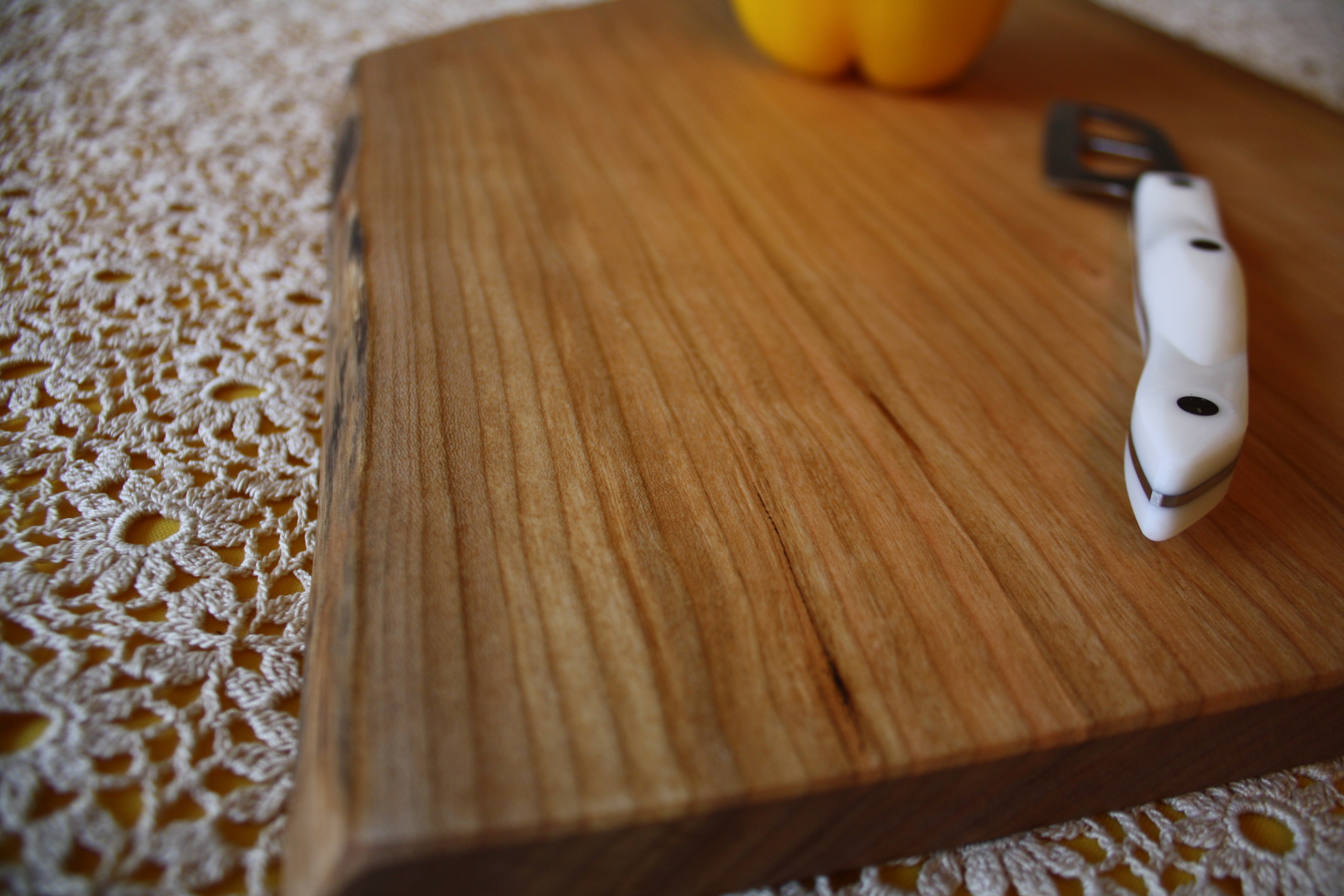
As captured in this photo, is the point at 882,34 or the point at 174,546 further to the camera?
the point at 882,34

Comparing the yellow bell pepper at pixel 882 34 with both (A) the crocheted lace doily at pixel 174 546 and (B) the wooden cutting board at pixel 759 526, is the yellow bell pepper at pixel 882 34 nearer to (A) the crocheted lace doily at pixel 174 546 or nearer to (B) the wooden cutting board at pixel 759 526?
(B) the wooden cutting board at pixel 759 526

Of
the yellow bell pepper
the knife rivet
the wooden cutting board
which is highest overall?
the yellow bell pepper

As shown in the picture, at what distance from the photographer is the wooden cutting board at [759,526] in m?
0.24

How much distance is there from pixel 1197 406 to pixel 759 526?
161 millimetres

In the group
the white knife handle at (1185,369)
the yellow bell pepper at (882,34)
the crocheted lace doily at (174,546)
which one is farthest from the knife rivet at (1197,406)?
the yellow bell pepper at (882,34)

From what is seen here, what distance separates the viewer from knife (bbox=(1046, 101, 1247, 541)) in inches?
11.8

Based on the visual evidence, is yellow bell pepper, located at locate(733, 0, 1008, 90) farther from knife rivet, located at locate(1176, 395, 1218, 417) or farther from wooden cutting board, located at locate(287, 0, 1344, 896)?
knife rivet, located at locate(1176, 395, 1218, 417)

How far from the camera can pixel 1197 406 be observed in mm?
313

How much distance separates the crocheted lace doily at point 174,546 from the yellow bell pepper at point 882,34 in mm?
326

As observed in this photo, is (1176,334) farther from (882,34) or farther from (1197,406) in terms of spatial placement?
(882,34)

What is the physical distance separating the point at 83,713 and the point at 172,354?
0.19 metres

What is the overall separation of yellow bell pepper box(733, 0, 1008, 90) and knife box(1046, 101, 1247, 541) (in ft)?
0.30

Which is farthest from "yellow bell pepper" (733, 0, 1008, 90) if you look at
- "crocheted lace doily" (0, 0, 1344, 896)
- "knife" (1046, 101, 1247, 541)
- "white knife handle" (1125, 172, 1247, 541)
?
"crocheted lace doily" (0, 0, 1344, 896)

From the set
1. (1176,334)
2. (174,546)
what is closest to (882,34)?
(1176,334)
